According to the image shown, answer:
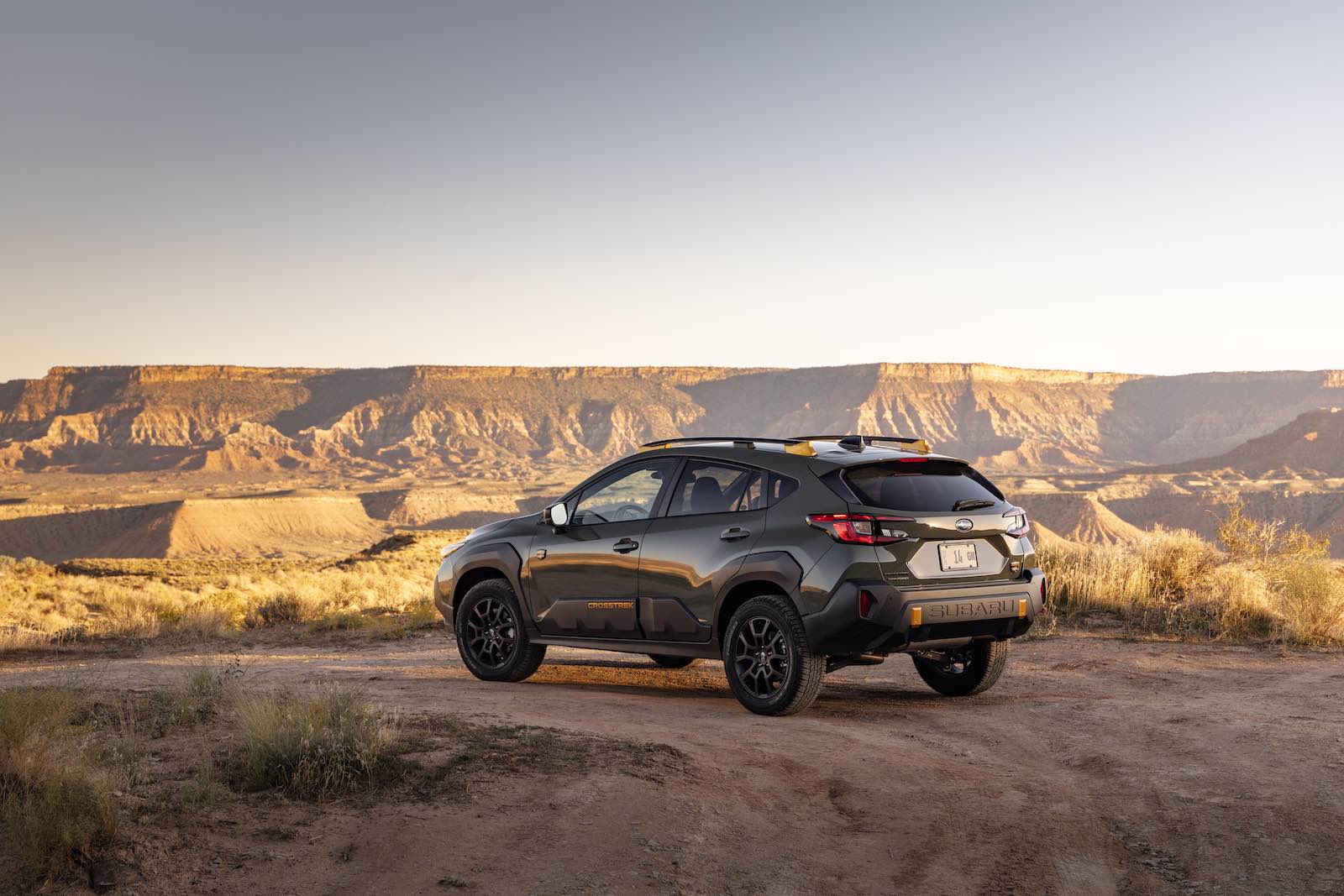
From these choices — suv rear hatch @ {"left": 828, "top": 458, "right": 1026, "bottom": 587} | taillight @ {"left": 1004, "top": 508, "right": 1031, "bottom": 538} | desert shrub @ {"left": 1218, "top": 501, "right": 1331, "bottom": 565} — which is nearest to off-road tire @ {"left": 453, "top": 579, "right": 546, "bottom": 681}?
suv rear hatch @ {"left": 828, "top": 458, "right": 1026, "bottom": 587}

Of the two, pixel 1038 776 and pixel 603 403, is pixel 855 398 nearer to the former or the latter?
pixel 603 403

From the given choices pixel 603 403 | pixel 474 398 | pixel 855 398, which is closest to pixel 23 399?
pixel 474 398

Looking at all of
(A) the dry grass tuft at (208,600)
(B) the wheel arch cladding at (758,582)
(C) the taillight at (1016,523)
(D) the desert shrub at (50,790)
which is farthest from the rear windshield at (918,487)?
(A) the dry grass tuft at (208,600)

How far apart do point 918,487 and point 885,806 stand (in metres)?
2.49

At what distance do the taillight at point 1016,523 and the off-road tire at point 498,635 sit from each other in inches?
144

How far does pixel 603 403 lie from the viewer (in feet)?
576

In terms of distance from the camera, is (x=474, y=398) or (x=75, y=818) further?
(x=474, y=398)

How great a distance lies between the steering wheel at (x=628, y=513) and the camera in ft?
27.6

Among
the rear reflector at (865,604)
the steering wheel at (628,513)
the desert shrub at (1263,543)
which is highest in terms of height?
the steering wheel at (628,513)

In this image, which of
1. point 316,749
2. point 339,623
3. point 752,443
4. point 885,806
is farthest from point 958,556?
point 339,623

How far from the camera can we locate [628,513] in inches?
335

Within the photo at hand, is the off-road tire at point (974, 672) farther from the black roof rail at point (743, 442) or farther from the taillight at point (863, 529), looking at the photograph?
the black roof rail at point (743, 442)

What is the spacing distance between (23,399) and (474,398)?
69078 millimetres

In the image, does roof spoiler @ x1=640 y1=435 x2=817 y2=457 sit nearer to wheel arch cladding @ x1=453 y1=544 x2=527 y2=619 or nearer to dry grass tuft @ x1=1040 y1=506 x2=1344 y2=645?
wheel arch cladding @ x1=453 y1=544 x2=527 y2=619
